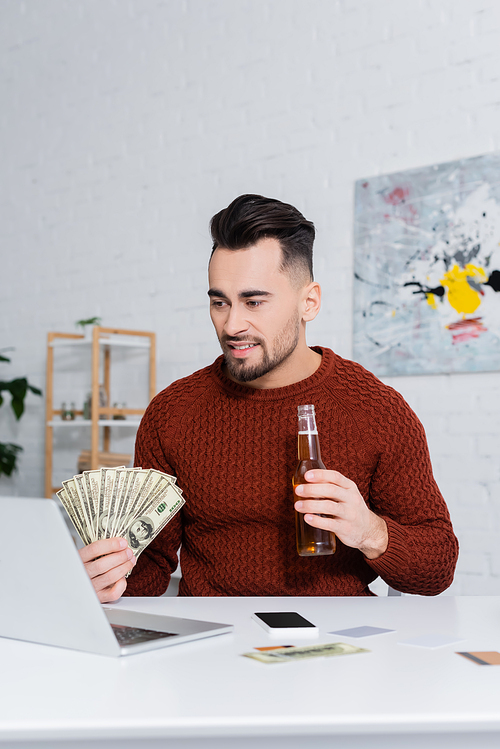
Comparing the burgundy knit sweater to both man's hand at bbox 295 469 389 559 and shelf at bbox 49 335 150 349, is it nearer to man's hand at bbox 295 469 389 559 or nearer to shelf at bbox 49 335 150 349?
man's hand at bbox 295 469 389 559

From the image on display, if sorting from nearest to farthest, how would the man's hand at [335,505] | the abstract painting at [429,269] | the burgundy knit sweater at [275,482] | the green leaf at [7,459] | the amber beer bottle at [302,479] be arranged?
the man's hand at [335,505]
the amber beer bottle at [302,479]
the burgundy knit sweater at [275,482]
the abstract painting at [429,269]
the green leaf at [7,459]

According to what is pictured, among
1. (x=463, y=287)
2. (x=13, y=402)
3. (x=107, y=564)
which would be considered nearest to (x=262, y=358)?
(x=107, y=564)

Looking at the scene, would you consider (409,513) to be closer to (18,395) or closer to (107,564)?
(107,564)

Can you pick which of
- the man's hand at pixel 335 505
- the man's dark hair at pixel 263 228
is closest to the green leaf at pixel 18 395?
the man's dark hair at pixel 263 228

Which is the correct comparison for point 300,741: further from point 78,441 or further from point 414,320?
point 78,441

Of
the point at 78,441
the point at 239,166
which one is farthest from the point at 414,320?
the point at 78,441

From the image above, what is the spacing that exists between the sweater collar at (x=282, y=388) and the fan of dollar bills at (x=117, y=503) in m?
0.35

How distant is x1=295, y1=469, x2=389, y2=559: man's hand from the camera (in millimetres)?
1152

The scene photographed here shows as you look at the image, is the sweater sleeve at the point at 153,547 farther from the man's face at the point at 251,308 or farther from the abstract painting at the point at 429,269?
the abstract painting at the point at 429,269

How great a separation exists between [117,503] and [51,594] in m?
0.42

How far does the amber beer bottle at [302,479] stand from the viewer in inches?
50.5

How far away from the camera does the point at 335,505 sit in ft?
3.87

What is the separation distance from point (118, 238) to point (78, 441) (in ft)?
3.46

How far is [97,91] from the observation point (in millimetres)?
3998
